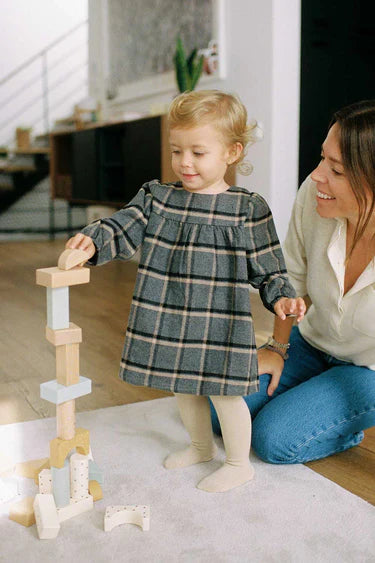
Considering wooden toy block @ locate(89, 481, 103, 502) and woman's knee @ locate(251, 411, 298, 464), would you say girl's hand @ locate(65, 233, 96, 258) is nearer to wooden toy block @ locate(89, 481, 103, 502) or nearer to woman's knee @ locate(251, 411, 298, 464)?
wooden toy block @ locate(89, 481, 103, 502)

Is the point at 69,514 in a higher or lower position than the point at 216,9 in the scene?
lower

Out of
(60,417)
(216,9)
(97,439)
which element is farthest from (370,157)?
(216,9)

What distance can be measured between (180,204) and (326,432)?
1.85ft

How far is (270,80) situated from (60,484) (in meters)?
2.39

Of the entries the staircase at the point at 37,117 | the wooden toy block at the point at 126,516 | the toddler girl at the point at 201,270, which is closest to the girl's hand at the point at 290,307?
the toddler girl at the point at 201,270

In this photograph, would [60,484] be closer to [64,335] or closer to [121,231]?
[64,335]

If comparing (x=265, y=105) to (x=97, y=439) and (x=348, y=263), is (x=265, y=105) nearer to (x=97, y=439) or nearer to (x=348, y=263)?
(x=348, y=263)

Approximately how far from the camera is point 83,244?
102 centimetres

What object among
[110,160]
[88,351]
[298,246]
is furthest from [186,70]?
[298,246]

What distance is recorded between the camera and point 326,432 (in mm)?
1274

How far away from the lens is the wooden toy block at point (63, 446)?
1028 millimetres

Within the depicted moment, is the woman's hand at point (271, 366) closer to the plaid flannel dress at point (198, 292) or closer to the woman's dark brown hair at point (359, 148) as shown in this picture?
the plaid flannel dress at point (198, 292)

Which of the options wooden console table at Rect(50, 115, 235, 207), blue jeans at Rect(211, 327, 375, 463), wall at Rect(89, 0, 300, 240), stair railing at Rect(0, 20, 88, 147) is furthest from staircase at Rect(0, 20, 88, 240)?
blue jeans at Rect(211, 327, 375, 463)

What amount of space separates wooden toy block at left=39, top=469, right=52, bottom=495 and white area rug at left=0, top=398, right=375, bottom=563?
2.5 inches
